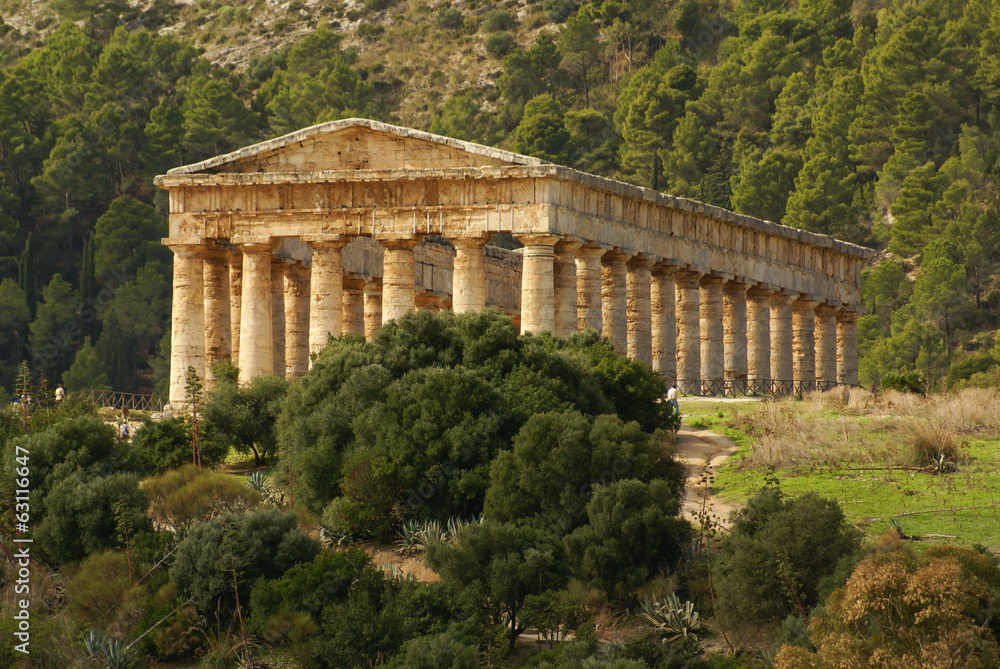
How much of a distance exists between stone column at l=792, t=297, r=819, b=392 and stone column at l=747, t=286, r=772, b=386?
9.45 feet

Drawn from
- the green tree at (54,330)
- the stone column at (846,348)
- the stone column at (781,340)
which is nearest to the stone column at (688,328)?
the stone column at (781,340)

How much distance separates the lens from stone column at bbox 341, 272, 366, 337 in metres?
48.8

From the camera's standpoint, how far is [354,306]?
49219 mm

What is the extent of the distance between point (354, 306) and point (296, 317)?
2297 millimetres

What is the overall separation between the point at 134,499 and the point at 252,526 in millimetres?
3210

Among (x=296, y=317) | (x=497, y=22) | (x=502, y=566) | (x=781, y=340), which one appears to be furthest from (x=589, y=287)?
(x=497, y=22)

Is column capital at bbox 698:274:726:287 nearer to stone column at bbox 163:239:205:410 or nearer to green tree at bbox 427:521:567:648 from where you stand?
stone column at bbox 163:239:205:410

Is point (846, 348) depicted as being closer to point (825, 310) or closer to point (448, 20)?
point (825, 310)

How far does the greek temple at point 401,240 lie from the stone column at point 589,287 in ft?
0.13

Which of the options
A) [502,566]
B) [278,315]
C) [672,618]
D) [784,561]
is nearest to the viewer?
[784,561]

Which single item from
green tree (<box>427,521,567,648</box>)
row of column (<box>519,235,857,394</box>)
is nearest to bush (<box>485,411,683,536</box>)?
green tree (<box>427,521,567,648</box>)

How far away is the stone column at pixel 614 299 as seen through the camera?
43.8 metres

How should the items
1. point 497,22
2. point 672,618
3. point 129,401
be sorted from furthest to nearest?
point 497,22, point 129,401, point 672,618

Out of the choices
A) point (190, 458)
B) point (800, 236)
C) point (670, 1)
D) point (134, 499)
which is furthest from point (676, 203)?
point (670, 1)
